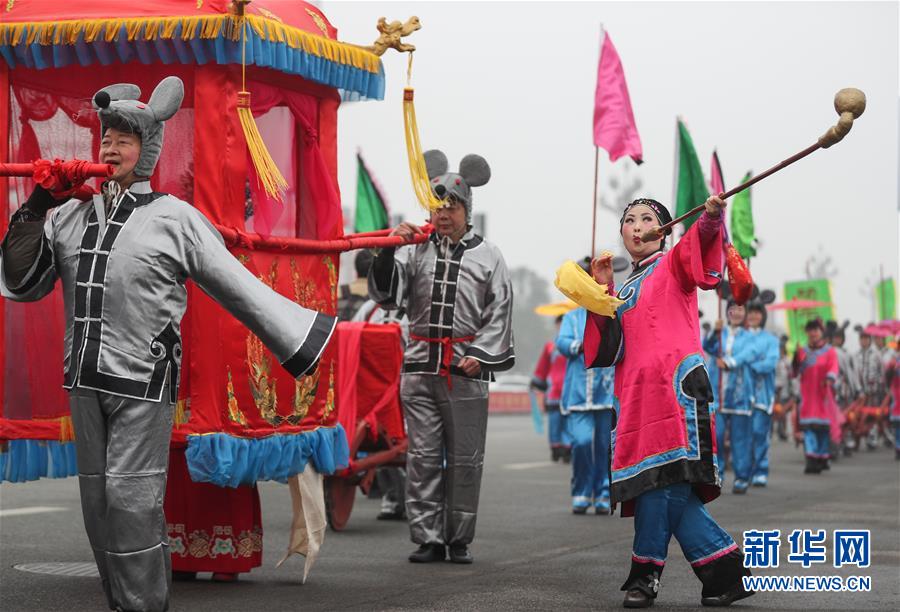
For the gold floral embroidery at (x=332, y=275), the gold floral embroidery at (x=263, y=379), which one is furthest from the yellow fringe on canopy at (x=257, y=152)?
the gold floral embroidery at (x=332, y=275)

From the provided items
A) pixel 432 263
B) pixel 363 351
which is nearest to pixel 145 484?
pixel 432 263

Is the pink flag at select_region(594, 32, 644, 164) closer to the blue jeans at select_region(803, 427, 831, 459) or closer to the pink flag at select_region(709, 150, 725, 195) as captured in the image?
the pink flag at select_region(709, 150, 725, 195)

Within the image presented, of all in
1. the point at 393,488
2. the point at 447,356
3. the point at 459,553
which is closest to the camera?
the point at 459,553

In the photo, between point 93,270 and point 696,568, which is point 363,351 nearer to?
point 696,568

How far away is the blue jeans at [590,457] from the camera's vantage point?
453 inches

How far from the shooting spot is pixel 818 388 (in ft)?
60.1

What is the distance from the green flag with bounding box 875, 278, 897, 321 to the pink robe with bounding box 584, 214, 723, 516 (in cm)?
2570

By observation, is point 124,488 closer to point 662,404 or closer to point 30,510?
point 662,404

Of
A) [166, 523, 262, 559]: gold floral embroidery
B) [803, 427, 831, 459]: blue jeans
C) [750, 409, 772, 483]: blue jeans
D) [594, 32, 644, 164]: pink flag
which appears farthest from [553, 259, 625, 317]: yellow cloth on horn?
[803, 427, 831, 459]: blue jeans

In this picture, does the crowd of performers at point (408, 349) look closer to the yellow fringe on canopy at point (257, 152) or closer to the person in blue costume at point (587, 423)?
the yellow fringe on canopy at point (257, 152)

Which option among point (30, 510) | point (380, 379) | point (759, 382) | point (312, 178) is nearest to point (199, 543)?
point (312, 178)

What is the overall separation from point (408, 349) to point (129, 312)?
3375mm

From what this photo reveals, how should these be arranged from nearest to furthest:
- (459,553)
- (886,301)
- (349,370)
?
(459,553) → (349,370) → (886,301)

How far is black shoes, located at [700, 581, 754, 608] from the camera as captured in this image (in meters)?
6.53
